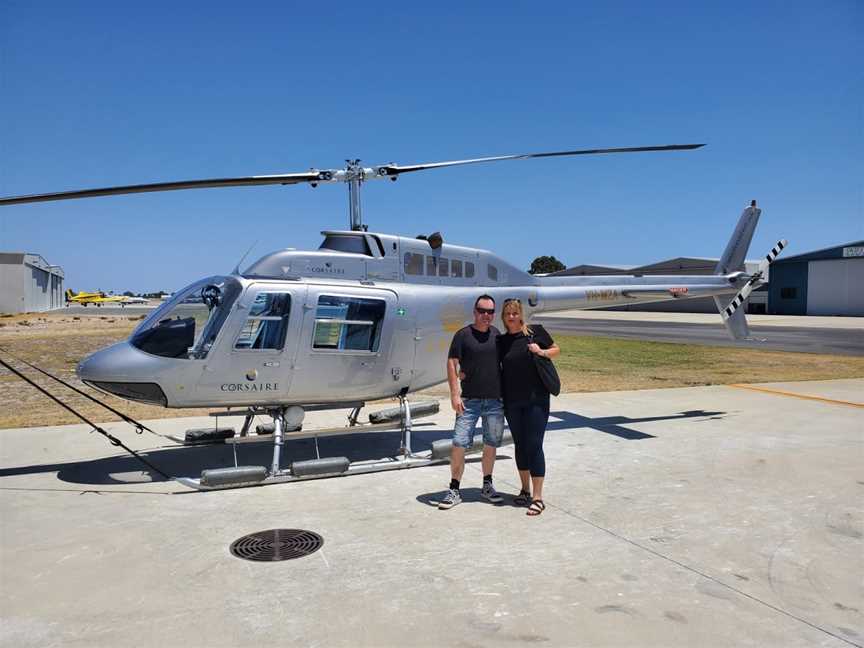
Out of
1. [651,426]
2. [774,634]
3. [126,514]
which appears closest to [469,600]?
[774,634]

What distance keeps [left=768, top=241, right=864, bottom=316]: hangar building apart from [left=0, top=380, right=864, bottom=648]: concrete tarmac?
53083 millimetres

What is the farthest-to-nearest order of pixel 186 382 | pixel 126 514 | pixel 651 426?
1. pixel 651 426
2. pixel 186 382
3. pixel 126 514

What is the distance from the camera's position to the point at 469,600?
13.5ft

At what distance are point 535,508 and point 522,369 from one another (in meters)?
1.29

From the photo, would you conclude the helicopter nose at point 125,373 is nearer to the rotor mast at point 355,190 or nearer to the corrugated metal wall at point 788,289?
the rotor mast at point 355,190

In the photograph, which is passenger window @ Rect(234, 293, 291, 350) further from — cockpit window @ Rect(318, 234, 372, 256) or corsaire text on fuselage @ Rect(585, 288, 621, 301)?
corsaire text on fuselage @ Rect(585, 288, 621, 301)

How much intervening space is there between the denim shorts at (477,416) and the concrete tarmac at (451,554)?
670mm

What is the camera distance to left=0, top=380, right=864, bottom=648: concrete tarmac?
12.4ft

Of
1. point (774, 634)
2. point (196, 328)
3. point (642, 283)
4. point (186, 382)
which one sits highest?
point (642, 283)

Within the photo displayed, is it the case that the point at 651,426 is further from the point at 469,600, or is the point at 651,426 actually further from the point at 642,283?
the point at 469,600

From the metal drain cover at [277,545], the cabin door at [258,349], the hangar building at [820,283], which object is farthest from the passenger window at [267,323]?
the hangar building at [820,283]

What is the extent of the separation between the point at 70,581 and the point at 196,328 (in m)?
3.14

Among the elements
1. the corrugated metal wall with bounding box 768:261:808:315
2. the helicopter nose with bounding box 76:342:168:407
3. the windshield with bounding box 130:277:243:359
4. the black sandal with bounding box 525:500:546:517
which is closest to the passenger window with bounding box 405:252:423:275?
the windshield with bounding box 130:277:243:359

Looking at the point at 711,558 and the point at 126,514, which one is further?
the point at 126,514
